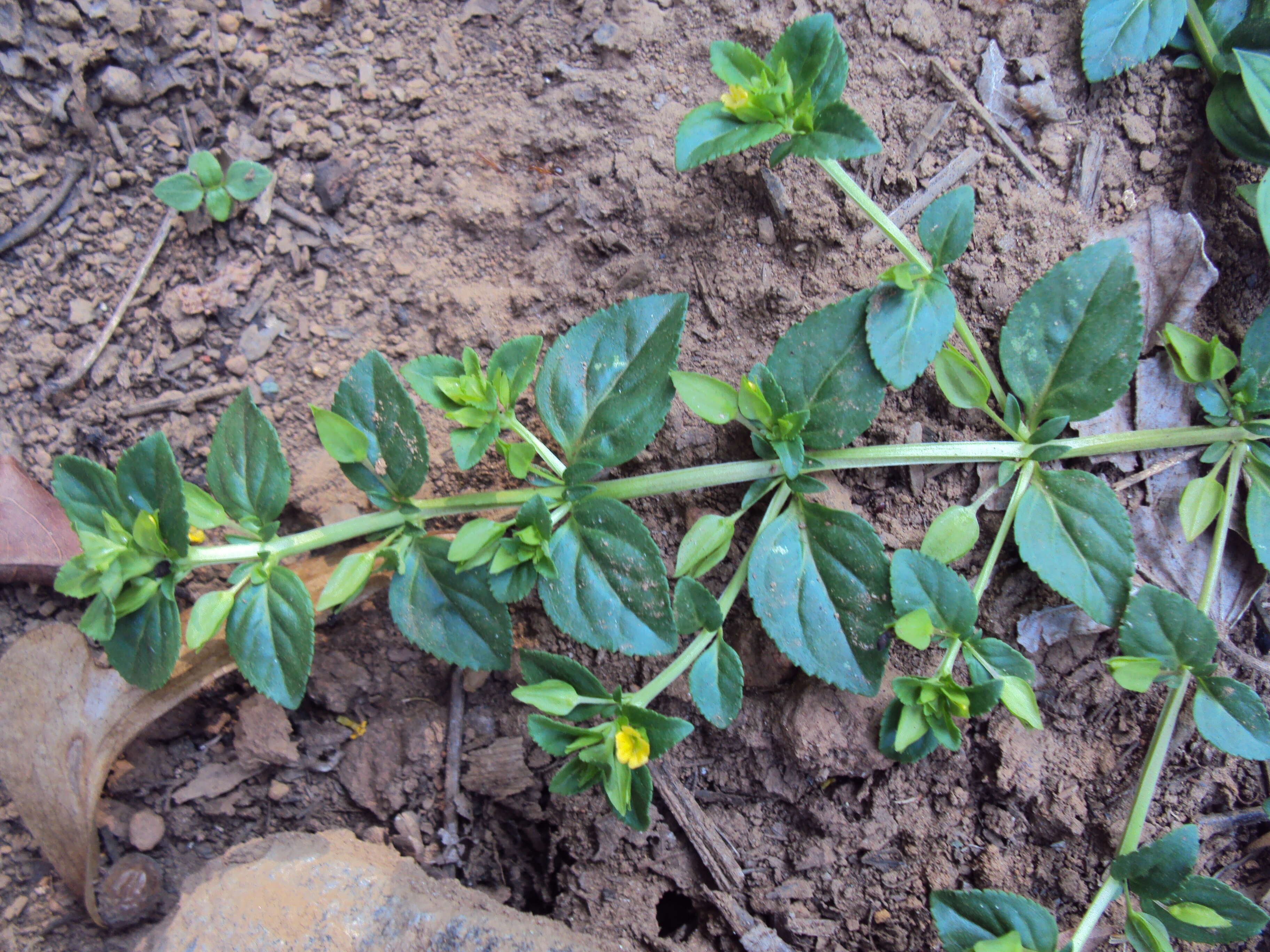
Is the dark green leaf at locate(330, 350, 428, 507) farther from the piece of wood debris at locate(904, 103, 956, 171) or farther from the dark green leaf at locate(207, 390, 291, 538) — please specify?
the piece of wood debris at locate(904, 103, 956, 171)

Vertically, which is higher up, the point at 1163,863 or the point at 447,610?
the point at 447,610

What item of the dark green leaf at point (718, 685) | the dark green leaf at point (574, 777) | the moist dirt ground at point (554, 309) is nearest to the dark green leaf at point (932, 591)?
the moist dirt ground at point (554, 309)

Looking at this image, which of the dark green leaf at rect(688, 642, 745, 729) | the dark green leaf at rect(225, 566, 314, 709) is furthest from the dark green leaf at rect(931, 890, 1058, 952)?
the dark green leaf at rect(225, 566, 314, 709)

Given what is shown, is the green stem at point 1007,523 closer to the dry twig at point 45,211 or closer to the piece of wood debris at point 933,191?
the piece of wood debris at point 933,191

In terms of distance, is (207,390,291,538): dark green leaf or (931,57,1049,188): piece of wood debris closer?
(207,390,291,538): dark green leaf

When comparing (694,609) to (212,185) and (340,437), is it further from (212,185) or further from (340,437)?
(212,185)

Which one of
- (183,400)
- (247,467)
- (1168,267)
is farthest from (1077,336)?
(183,400)
